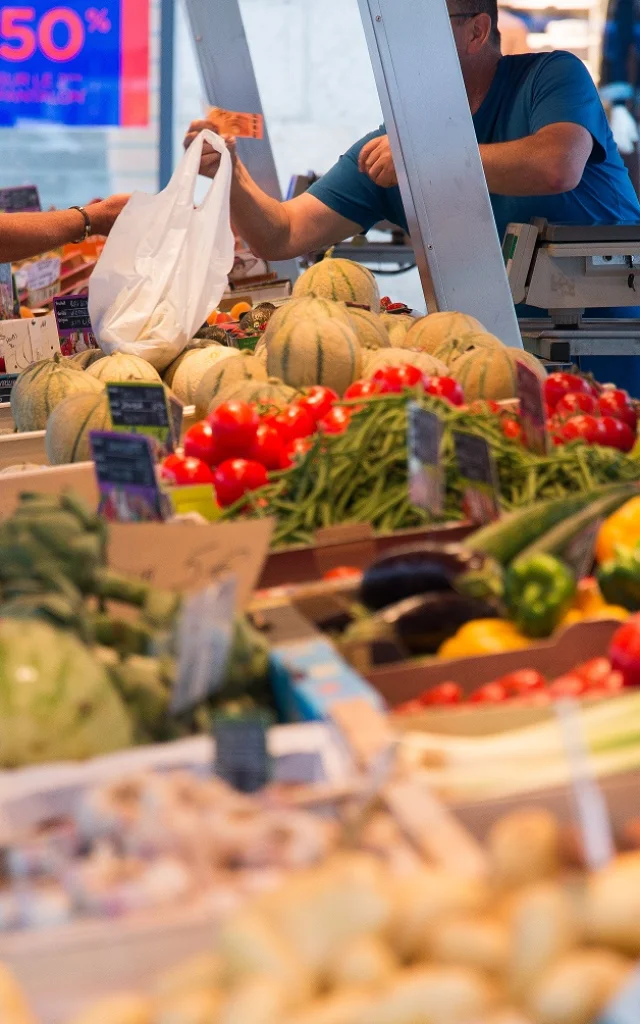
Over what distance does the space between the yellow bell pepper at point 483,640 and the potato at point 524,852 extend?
1.93ft

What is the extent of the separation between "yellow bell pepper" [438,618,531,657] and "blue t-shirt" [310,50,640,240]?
303 cm

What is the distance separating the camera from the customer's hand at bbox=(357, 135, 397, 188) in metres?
3.72

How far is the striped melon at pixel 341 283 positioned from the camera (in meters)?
3.59

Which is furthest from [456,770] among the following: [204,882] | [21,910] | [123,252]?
[123,252]

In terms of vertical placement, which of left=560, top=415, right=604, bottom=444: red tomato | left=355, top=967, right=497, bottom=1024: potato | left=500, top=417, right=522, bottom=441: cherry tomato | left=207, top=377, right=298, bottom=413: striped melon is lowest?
left=355, top=967, right=497, bottom=1024: potato

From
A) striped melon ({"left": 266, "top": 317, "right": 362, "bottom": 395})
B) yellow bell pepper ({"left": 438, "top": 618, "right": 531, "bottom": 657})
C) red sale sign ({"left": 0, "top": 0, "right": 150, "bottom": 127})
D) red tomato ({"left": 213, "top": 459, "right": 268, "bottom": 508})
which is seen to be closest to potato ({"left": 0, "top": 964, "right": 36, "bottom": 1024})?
yellow bell pepper ({"left": 438, "top": 618, "right": 531, "bottom": 657})

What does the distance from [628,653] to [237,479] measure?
100 centimetres

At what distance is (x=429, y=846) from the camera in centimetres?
96

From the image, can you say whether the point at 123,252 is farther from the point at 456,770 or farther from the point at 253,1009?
the point at 253,1009

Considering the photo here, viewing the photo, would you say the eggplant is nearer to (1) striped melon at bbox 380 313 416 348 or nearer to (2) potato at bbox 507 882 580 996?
(2) potato at bbox 507 882 580 996

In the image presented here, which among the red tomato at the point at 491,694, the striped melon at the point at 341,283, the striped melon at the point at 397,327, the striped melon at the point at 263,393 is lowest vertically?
the red tomato at the point at 491,694

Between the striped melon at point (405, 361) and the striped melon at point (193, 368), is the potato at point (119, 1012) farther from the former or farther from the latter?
the striped melon at point (193, 368)

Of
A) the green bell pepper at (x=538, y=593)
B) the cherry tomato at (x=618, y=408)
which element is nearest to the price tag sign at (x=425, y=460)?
the green bell pepper at (x=538, y=593)

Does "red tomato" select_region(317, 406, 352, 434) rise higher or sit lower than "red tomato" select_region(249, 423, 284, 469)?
higher
